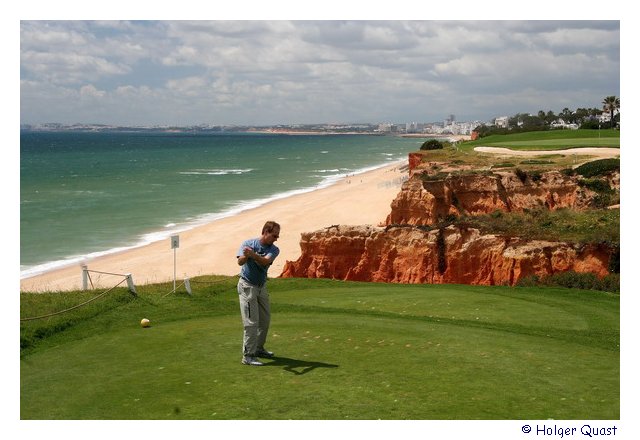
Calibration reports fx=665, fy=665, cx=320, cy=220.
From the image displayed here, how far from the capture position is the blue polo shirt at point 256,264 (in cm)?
1104

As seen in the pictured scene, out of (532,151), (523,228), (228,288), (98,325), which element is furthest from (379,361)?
(532,151)

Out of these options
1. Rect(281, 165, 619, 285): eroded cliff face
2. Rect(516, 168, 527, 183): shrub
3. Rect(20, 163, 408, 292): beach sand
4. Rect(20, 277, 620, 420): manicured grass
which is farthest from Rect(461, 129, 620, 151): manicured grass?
Rect(20, 277, 620, 420): manicured grass

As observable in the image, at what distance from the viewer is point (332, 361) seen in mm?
11148

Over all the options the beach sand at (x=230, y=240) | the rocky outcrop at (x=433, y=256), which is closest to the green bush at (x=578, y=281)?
the rocky outcrop at (x=433, y=256)

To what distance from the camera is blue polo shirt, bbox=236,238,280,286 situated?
11039 millimetres

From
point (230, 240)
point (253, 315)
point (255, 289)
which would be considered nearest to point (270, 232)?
point (255, 289)

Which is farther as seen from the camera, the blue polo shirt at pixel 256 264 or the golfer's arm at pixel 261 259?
the blue polo shirt at pixel 256 264

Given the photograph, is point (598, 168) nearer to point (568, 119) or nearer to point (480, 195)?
point (480, 195)

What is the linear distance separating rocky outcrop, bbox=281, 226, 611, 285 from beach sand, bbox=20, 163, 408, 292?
664 cm

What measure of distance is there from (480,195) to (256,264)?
3083cm

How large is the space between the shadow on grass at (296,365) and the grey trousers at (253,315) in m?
0.38

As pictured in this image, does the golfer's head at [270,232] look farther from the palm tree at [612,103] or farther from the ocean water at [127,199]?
the palm tree at [612,103]

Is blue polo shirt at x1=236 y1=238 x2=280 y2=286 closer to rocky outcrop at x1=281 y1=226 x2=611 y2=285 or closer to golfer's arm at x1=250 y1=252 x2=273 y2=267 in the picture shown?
golfer's arm at x1=250 y1=252 x2=273 y2=267

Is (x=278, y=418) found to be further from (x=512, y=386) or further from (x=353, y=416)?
(x=512, y=386)
